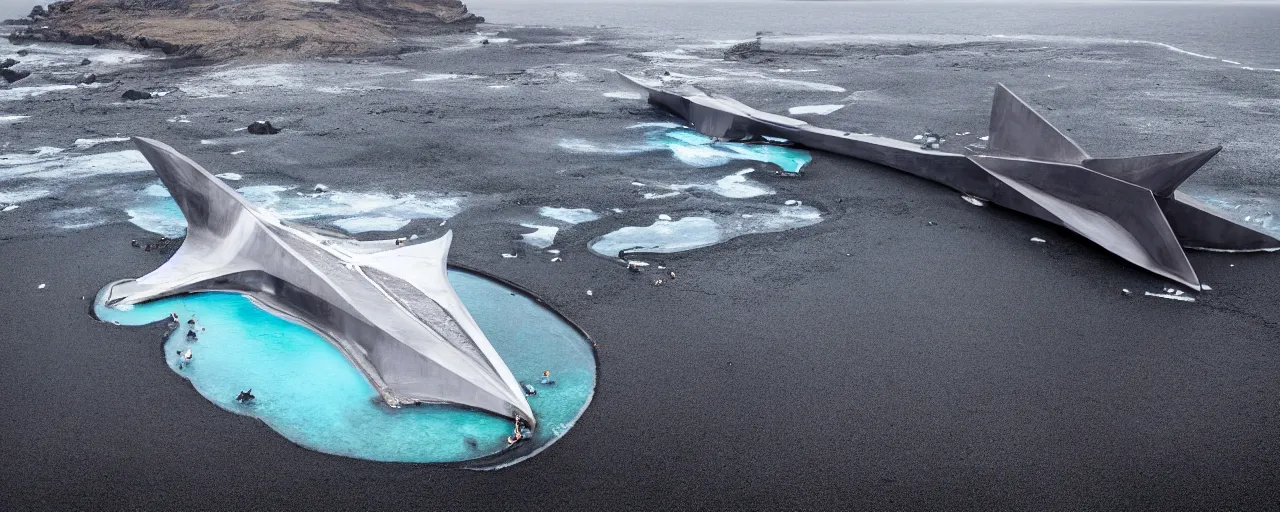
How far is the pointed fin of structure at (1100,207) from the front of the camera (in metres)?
20.5

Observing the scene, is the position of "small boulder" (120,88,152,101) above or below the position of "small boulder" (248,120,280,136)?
above

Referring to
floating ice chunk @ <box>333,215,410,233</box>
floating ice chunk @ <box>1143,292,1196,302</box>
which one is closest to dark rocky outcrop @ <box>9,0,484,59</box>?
floating ice chunk @ <box>333,215,410,233</box>

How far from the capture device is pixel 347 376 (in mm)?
15383

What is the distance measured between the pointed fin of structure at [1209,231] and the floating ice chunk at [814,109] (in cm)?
2060

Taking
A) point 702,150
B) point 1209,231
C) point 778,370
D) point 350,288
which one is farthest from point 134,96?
point 1209,231

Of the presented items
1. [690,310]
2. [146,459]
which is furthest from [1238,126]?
[146,459]

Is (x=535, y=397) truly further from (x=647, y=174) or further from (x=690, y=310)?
(x=647, y=174)

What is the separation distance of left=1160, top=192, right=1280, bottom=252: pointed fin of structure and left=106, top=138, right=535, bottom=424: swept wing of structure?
1861 cm

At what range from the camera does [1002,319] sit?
Result: 1795 cm

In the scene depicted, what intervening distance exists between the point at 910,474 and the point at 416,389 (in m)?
8.28

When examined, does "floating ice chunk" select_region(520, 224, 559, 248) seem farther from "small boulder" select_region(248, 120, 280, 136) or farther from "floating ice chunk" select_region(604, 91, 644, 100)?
"floating ice chunk" select_region(604, 91, 644, 100)

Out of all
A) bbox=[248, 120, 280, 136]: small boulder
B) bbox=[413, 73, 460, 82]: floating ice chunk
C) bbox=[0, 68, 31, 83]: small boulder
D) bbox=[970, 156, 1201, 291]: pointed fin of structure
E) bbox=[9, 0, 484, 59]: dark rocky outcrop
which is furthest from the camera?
bbox=[9, 0, 484, 59]: dark rocky outcrop

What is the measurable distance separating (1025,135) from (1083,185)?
4542mm

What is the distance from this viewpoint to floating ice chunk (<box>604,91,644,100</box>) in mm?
45969
